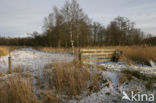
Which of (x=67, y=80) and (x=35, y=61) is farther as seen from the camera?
(x=35, y=61)

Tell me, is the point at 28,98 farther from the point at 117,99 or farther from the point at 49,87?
the point at 117,99

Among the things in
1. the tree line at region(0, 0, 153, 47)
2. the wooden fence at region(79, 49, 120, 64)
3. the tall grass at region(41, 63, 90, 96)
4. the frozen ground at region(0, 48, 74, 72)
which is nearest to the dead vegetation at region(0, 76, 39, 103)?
the tall grass at region(41, 63, 90, 96)

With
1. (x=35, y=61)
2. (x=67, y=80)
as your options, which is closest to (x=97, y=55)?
(x=67, y=80)

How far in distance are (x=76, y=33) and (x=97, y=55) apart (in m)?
8.39

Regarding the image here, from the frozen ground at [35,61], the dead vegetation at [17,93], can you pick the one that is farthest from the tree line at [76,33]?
the dead vegetation at [17,93]

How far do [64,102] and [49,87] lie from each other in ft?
2.14

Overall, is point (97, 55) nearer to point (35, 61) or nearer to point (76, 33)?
point (35, 61)

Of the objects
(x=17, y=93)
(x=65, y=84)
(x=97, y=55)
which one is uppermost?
(x=97, y=55)

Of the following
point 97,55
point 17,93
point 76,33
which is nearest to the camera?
point 17,93

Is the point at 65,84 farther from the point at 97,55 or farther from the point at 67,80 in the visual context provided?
the point at 97,55

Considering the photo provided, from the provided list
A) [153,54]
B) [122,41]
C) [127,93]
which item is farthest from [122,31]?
[127,93]

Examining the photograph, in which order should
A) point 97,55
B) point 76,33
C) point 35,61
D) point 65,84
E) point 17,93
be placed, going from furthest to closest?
point 76,33
point 35,61
point 97,55
point 65,84
point 17,93

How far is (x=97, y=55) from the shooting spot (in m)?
6.18

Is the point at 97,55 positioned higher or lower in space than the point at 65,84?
higher
